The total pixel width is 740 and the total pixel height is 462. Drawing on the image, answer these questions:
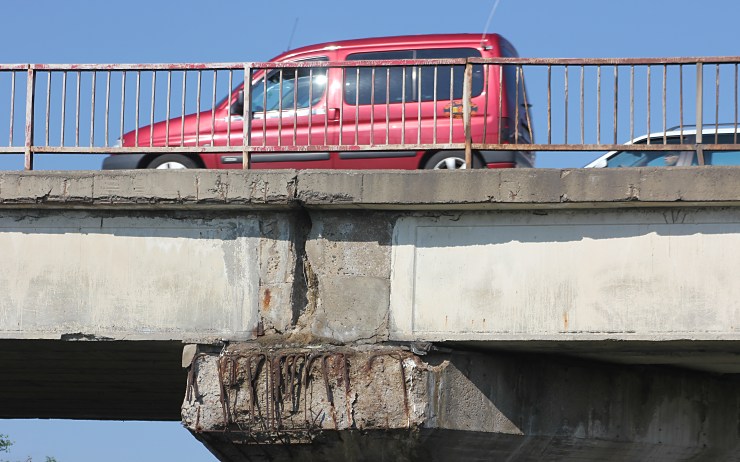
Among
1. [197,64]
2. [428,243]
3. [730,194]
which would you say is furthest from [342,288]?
[730,194]

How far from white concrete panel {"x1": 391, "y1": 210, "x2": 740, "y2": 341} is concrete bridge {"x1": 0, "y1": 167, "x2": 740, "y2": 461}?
0.04 feet

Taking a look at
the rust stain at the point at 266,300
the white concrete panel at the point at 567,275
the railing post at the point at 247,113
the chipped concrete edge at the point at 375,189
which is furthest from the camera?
the railing post at the point at 247,113

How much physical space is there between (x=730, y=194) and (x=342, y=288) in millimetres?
2488

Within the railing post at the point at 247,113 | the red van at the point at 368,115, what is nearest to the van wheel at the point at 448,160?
the red van at the point at 368,115

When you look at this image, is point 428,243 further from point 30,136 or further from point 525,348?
point 30,136

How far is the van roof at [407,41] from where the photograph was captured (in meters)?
12.9

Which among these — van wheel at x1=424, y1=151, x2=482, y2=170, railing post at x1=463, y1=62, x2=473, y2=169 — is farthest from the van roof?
railing post at x1=463, y1=62, x2=473, y2=169

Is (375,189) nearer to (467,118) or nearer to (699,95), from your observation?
(467,118)

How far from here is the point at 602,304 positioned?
777cm

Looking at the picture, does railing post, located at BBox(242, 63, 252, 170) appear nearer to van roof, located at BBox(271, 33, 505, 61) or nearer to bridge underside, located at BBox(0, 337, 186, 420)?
bridge underside, located at BBox(0, 337, 186, 420)

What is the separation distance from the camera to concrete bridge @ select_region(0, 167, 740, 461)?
25.3 ft

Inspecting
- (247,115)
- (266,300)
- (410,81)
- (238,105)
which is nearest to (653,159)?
(410,81)

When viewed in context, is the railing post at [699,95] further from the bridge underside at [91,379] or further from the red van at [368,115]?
the bridge underside at [91,379]

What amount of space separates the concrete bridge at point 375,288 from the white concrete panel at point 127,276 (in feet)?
0.04
